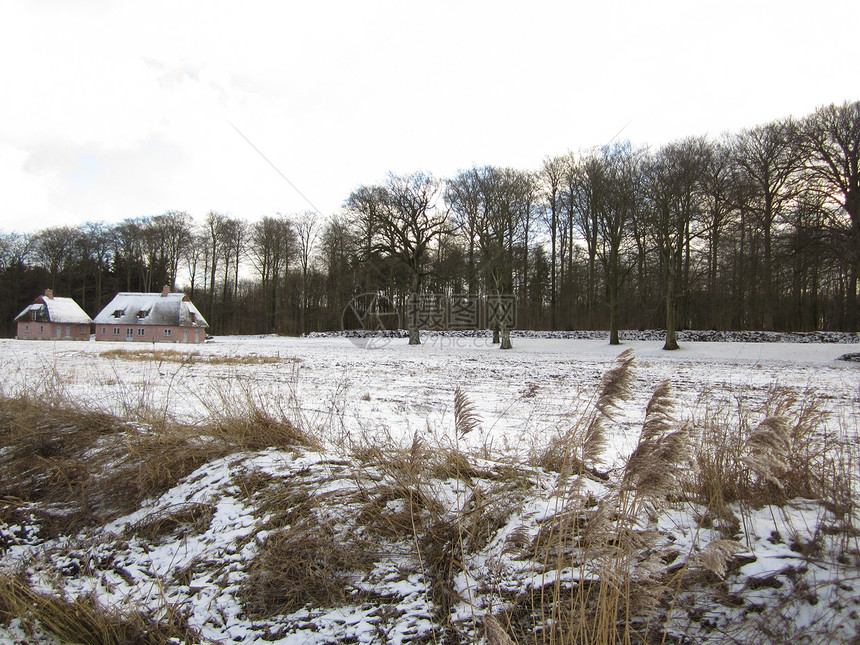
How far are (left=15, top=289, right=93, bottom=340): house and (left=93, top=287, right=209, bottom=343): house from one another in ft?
11.4

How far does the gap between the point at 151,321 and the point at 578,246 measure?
159ft

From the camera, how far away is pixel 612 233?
28.4m

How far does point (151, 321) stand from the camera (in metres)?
47.6

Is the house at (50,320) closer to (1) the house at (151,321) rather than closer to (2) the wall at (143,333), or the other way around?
(1) the house at (151,321)

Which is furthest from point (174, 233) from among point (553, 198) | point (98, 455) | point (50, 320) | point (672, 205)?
point (98, 455)

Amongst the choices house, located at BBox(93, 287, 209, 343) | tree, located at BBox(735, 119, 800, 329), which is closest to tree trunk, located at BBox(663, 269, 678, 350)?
tree, located at BBox(735, 119, 800, 329)

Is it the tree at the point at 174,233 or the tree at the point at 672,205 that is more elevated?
the tree at the point at 174,233

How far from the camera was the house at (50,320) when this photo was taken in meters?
46.0

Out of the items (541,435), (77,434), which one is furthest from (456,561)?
(77,434)

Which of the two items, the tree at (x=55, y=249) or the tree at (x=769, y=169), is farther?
the tree at (x=55, y=249)

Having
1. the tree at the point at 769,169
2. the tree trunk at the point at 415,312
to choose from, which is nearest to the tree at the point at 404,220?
the tree trunk at the point at 415,312

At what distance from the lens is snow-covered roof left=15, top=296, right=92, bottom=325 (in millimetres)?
46188

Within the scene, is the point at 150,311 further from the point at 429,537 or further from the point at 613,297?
the point at 429,537

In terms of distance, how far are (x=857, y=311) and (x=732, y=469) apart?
3560cm
